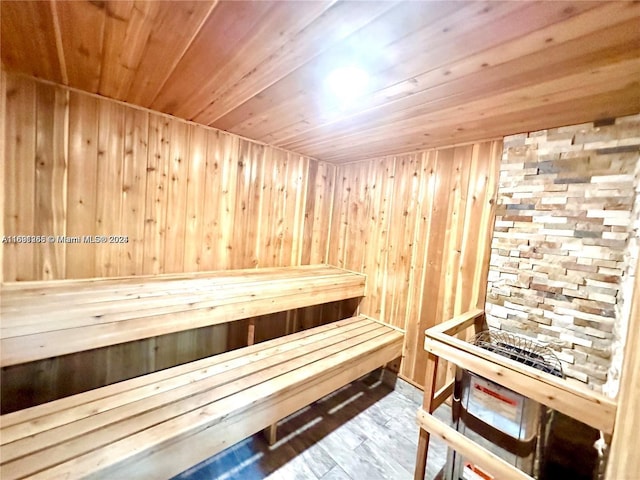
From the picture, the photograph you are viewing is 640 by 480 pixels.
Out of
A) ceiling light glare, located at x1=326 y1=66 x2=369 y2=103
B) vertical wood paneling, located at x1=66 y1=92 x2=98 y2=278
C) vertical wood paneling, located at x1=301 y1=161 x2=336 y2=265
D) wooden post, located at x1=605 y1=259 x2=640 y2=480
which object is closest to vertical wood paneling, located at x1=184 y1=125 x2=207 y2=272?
vertical wood paneling, located at x1=66 y1=92 x2=98 y2=278

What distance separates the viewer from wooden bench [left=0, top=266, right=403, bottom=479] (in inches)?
39.6

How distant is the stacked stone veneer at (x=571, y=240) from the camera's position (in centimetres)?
140

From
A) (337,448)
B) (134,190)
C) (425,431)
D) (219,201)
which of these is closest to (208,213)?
(219,201)

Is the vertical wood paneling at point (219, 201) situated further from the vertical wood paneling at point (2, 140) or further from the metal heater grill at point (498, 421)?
the metal heater grill at point (498, 421)

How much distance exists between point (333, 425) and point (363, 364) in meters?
0.50

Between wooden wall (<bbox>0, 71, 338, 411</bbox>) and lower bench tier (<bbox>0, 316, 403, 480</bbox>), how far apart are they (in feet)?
1.89

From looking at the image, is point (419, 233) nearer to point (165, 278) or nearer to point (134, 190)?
point (165, 278)

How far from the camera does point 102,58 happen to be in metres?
1.23

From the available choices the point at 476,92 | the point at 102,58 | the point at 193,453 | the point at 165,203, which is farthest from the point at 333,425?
the point at 102,58

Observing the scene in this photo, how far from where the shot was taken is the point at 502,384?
3.82 ft

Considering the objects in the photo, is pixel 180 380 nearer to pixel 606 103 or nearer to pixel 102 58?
pixel 102 58

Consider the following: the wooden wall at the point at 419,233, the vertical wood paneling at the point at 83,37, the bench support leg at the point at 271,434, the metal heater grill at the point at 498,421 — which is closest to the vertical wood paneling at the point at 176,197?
the vertical wood paneling at the point at 83,37

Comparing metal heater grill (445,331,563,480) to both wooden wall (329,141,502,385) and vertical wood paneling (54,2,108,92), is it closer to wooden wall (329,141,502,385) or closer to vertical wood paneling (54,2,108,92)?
wooden wall (329,141,502,385)

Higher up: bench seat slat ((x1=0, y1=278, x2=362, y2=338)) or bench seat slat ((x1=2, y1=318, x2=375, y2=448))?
bench seat slat ((x1=0, y1=278, x2=362, y2=338))
